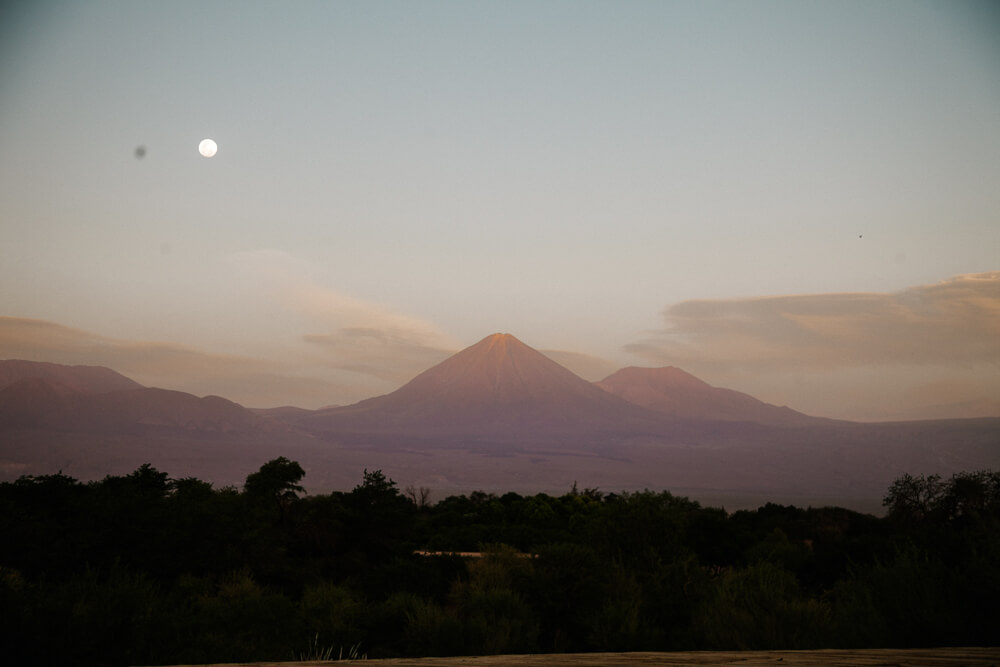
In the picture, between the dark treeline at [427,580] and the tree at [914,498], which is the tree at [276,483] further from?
the tree at [914,498]

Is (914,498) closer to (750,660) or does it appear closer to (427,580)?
(427,580)

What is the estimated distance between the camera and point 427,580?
32562mm

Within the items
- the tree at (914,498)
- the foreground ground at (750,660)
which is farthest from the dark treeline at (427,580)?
the foreground ground at (750,660)

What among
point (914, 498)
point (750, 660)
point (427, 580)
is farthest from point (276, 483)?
point (750, 660)

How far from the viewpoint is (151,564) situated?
3056 centimetres

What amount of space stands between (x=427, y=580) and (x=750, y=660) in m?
30.9

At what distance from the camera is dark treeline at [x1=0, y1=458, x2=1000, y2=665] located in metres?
10.6

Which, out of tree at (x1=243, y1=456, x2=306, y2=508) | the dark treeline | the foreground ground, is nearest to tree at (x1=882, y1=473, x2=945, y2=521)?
the dark treeline

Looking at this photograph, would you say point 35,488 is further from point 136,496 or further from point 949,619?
point 949,619

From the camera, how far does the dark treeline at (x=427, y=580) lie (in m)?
10.6

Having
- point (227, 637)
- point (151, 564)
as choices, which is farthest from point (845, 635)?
point (151, 564)

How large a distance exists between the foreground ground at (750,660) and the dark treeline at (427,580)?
5.05 meters

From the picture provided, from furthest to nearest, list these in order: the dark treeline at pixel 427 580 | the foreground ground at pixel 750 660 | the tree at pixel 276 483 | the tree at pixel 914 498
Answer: the tree at pixel 276 483 < the tree at pixel 914 498 < the dark treeline at pixel 427 580 < the foreground ground at pixel 750 660

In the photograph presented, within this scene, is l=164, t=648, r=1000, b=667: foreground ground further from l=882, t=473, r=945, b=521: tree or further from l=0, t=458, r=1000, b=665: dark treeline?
l=882, t=473, r=945, b=521: tree
